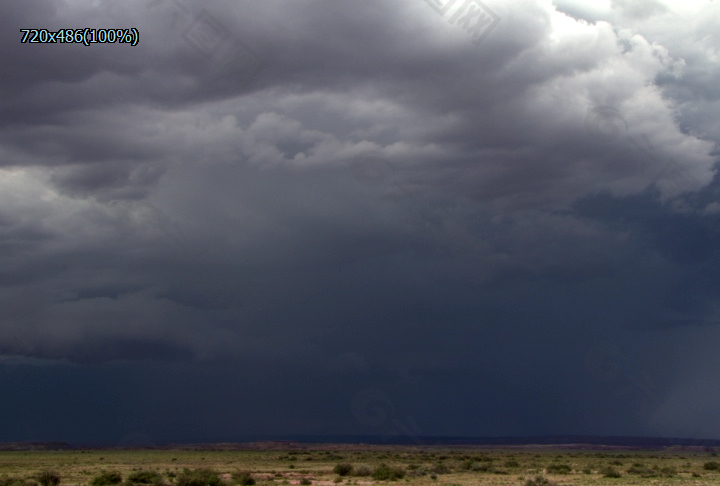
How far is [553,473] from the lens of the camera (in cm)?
7088

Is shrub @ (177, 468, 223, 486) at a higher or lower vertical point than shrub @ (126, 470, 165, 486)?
higher

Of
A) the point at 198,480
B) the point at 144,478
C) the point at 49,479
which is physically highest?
the point at 198,480

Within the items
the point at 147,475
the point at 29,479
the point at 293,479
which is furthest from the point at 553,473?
the point at 29,479

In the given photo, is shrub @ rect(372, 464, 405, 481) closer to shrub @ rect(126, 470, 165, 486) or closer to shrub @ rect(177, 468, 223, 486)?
shrub @ rect(177, 468, 223, 486)

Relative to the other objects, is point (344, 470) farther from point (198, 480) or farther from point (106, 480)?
point (106, 480)

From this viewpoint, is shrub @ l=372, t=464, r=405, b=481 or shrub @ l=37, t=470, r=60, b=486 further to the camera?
shrub @ l=372, t=464, r=405, b=481

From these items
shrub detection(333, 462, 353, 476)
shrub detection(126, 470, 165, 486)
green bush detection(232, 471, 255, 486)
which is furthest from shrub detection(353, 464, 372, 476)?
shrub detection(126, 470, 165, 486)

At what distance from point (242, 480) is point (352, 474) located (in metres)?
13.9

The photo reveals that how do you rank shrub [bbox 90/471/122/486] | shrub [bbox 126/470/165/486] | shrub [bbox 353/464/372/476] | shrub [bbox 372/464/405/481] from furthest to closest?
1. shrub [bbox 353/464/372/476]
2. shrub [bbox 372/464/405/481]
3. shrub [bbox 126/470/165/486]
4. shrub [bbox 90/471/122/486]

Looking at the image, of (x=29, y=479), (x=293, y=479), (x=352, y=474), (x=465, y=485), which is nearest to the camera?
(x=465, y=485)

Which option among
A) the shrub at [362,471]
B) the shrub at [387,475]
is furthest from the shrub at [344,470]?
the shrub at [387,475]

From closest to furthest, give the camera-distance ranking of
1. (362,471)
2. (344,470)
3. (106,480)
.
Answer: (106,480) → (362,471) → (344,470)

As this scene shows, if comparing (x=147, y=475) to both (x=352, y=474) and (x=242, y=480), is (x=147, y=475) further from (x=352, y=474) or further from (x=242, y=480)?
(x=352, y=474)

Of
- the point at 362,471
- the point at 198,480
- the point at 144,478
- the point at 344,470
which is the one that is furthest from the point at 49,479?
the point at 362,471
